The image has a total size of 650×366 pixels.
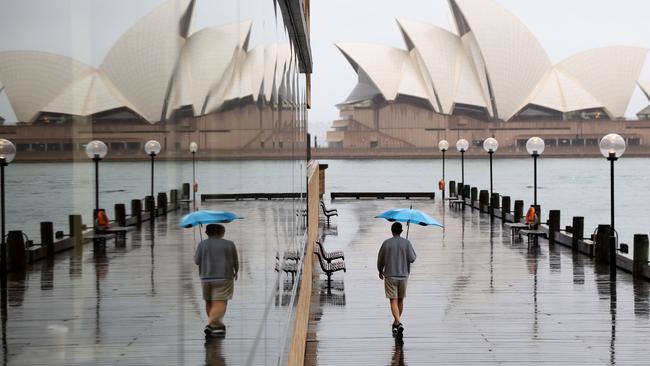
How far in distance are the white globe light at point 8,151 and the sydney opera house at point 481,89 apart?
→ 57.2 metres

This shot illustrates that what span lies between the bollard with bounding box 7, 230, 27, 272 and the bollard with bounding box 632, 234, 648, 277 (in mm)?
10807

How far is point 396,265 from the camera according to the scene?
7453 mm

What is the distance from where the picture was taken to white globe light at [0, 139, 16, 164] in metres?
0.62

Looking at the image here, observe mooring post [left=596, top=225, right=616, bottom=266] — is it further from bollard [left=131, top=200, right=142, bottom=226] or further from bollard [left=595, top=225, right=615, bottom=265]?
bollard [left=131, top=200, right=142, bottom=226]

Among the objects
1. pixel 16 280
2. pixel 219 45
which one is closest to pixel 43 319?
pixel 16 280

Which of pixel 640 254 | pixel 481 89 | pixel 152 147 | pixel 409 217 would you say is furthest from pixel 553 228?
pixel 481 89

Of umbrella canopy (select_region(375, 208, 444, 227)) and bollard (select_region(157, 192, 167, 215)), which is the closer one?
bollard (select_region(157, 192, 167, 215))

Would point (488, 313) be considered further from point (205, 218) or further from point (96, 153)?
point (96, 153)

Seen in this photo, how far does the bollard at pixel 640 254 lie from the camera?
10.9 meters

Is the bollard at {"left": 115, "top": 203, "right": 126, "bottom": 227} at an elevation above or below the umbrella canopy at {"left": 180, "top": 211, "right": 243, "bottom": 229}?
above

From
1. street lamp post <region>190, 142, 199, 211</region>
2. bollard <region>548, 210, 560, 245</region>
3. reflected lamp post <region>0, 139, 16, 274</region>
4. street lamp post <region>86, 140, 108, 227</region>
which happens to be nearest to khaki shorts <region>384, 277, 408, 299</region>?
street lamp post <region>190, 142, 199, 211</region>

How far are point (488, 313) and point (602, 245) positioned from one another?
4452 millimetres

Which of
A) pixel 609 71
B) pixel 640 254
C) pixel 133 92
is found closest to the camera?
pixel 133 92

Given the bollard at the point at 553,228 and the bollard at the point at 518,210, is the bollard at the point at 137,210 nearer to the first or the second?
the bollard at the point at 553,228
